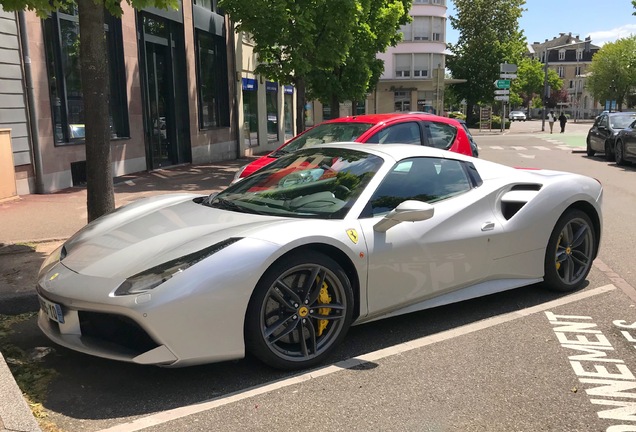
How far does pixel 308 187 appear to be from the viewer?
13.6ft

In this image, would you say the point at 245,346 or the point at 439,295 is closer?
the point at 245,346

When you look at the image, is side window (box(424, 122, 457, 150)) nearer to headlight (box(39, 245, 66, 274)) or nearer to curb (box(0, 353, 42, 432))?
headlight (box(39, 245, 66, 274))

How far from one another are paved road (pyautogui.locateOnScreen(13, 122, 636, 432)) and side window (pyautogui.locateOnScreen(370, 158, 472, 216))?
96 centimetres

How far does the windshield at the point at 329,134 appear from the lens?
27.2 feet

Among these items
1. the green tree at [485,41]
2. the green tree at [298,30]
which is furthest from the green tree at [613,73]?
the green tree at [298,30]

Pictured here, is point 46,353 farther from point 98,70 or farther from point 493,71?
point 493,71

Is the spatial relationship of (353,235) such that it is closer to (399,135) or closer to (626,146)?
(399,135)

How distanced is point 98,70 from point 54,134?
600 cm

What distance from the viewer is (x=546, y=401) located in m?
3.14

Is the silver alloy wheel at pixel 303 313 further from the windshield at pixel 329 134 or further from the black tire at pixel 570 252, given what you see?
the windshield at pixel 329 134

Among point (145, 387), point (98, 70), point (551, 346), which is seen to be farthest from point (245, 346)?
point (98, 70)

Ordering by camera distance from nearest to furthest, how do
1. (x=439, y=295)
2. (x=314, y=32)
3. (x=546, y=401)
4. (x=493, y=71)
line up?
(x=546, y=401)
(x=439, y=295)
(x=314, y=32)
(x=493, y=71)

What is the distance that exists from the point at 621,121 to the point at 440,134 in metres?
13.5

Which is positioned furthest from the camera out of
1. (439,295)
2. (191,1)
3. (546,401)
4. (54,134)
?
(191,1)
